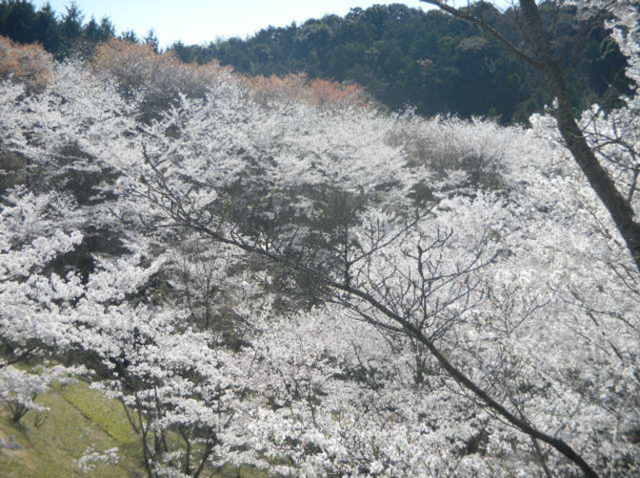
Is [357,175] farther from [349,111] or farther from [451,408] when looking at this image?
[451,408]

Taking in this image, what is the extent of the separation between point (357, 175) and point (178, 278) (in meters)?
9.62

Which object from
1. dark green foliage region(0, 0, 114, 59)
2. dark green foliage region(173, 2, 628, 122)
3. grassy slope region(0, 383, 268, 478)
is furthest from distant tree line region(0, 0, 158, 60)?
grassy slope region(0, 383, 268, 478)

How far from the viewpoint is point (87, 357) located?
1305cm

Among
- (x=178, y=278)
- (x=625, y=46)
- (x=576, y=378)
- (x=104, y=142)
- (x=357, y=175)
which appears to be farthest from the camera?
(x=357, y=175)

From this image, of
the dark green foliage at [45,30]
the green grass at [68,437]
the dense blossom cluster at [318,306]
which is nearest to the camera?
the dense blossom cluster at [318,306]

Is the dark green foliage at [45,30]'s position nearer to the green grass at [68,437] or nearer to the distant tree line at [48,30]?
the distant tree line at [48,30]

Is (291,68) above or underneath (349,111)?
above

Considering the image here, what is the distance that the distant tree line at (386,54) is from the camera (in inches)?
1219

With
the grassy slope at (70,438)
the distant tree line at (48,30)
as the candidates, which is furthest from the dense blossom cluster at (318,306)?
the distant tree line at (48,30)

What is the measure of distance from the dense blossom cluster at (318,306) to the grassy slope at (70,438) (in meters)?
0.42

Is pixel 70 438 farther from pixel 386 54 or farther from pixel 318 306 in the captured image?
pixel 386 54

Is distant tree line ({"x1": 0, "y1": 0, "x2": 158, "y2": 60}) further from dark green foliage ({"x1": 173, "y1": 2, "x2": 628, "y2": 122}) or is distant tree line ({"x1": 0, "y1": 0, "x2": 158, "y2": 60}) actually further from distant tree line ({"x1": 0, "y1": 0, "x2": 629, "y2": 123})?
dark green foliage ({"x1": 173, "y1": 2, "x2": 628, "y2": 122})

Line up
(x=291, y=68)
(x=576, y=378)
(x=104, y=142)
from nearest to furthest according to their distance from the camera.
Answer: (x=576, y=378), (x=104, y=142), (x=291, y=68)

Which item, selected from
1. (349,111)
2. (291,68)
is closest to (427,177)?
(349,111)
